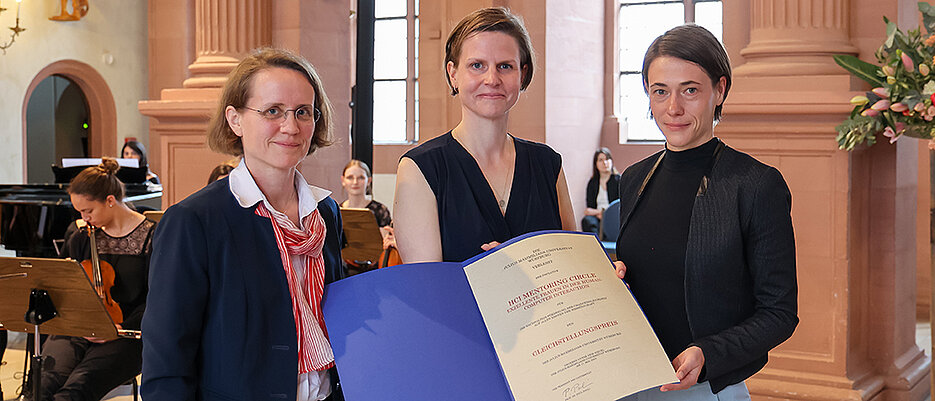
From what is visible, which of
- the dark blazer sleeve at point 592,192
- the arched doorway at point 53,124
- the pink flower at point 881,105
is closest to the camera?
the pink flower at point 881,105

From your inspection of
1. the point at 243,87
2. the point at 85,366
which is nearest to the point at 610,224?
the point at 85,366

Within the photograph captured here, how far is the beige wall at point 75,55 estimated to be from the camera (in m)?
13.0

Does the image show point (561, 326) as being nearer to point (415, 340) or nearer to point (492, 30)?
point (415, 340)

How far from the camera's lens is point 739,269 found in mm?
1985

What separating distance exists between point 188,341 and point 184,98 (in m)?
4.93

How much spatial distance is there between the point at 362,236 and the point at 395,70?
34.5ft

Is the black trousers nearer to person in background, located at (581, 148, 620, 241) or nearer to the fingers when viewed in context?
the fingers

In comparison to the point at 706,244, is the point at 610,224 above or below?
below

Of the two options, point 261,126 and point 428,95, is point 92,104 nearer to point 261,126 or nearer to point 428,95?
point 428,95

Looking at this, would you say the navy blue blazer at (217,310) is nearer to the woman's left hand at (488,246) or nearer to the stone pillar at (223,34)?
the woman's left hand at (488,246)

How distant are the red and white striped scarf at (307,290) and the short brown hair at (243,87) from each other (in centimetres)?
23

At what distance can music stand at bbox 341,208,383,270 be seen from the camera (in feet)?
20.0

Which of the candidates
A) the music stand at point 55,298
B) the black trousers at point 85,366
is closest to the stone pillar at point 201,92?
the black trousers at point 85,366

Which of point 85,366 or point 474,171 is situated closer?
point 474,171
